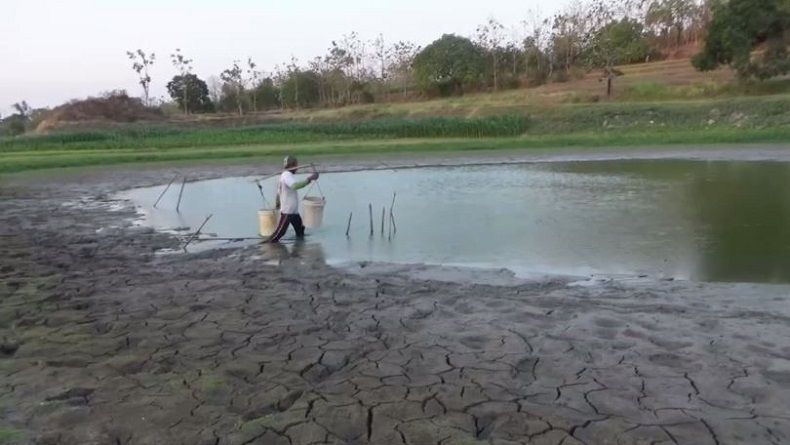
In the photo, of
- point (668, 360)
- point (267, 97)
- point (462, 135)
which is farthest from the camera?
point (267, 97)

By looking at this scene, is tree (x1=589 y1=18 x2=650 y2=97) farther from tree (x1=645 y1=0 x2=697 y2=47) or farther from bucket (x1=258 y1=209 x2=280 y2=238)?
bucket (x1=258 y1=209 x2=280 y2=238)

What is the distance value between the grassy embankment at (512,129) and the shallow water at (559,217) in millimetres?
10382

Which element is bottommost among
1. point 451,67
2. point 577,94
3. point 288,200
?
point 288,200

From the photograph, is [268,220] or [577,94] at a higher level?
[577,94]

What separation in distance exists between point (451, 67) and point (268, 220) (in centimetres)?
5321

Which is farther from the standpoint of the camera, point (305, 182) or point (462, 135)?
point (462, 135)

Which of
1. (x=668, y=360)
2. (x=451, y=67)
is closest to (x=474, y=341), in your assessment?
(x=668, y=360)

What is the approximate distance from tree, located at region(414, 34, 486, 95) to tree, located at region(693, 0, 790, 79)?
21.5 meters

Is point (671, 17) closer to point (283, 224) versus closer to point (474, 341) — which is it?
point (283, 224)

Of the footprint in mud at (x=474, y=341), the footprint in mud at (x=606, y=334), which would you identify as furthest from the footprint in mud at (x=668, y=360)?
the footprint in mud at (x=474, y=341)

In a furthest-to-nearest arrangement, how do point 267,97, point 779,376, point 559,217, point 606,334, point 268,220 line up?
point 267,97 < point 559,217 < point 268,220 < point 606,334 < point 779,376

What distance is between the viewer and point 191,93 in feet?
237

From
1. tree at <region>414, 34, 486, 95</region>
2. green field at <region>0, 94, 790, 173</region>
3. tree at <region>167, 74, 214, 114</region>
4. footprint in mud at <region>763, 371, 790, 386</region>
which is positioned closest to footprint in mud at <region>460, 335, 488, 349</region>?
footprint in mud at <region>763, 371, 790, 386</region>

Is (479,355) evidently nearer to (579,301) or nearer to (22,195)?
(579,301)
